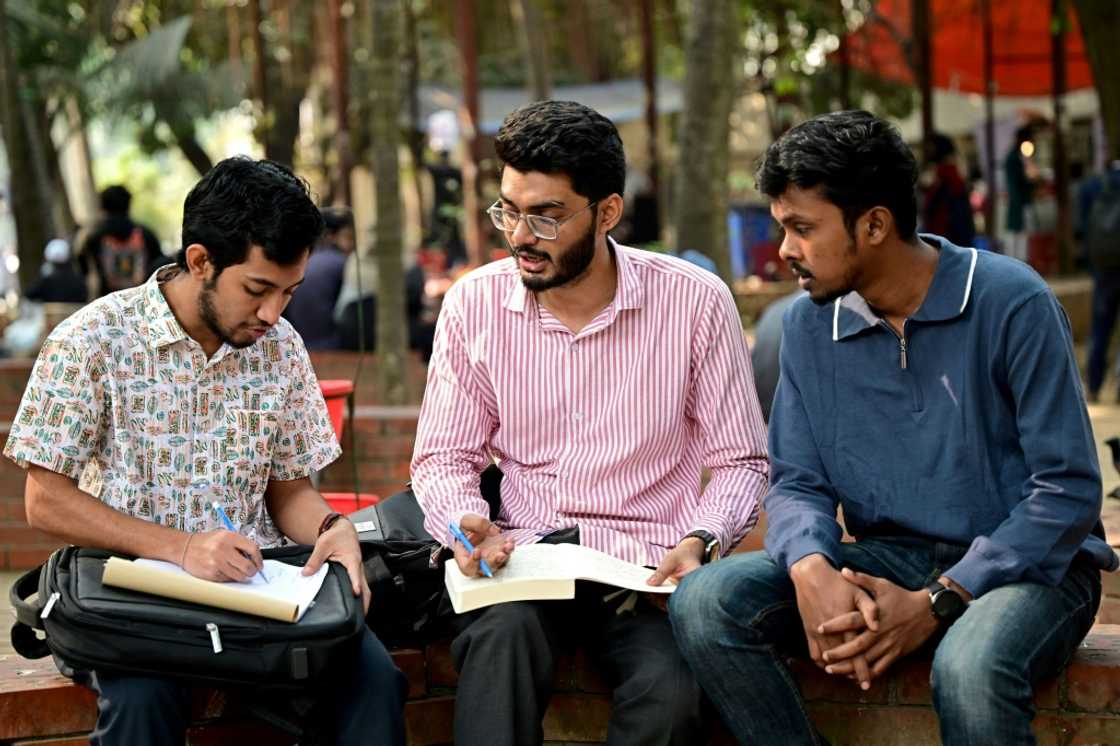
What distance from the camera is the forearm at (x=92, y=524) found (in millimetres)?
3467

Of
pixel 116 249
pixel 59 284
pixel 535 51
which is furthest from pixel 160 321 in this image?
pixel 535 51

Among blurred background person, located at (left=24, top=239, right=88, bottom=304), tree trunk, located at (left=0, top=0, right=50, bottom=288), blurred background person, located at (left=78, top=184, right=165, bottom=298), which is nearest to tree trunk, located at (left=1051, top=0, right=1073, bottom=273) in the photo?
blurred background person, located at (left=78, top=184, right=165, bottom=298)

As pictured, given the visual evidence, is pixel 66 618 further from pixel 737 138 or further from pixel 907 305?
pixel 737 138

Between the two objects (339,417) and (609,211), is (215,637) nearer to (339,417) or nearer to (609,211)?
(609,211)

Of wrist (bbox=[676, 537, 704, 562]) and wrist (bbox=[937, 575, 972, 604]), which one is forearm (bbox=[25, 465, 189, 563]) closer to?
wrist (bbox=[676, 537, 704, 562])

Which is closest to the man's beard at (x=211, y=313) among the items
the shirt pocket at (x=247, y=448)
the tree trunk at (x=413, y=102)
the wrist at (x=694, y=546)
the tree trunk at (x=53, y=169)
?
the shirt pocket at (x=247, y=448)

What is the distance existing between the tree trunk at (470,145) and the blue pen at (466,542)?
10613 mm

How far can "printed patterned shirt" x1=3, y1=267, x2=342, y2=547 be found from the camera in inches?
138

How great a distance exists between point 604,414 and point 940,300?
847mm

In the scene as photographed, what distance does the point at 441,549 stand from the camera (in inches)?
152

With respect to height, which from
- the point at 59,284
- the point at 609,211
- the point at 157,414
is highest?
the point at 609,211

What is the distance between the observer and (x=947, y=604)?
3357 mm

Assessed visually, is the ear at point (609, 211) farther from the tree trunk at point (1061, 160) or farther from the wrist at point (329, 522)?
the tree trunk at point (1061, 160)

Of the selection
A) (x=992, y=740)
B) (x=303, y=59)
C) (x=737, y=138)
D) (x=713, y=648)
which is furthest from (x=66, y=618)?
(x=737, y=138)
